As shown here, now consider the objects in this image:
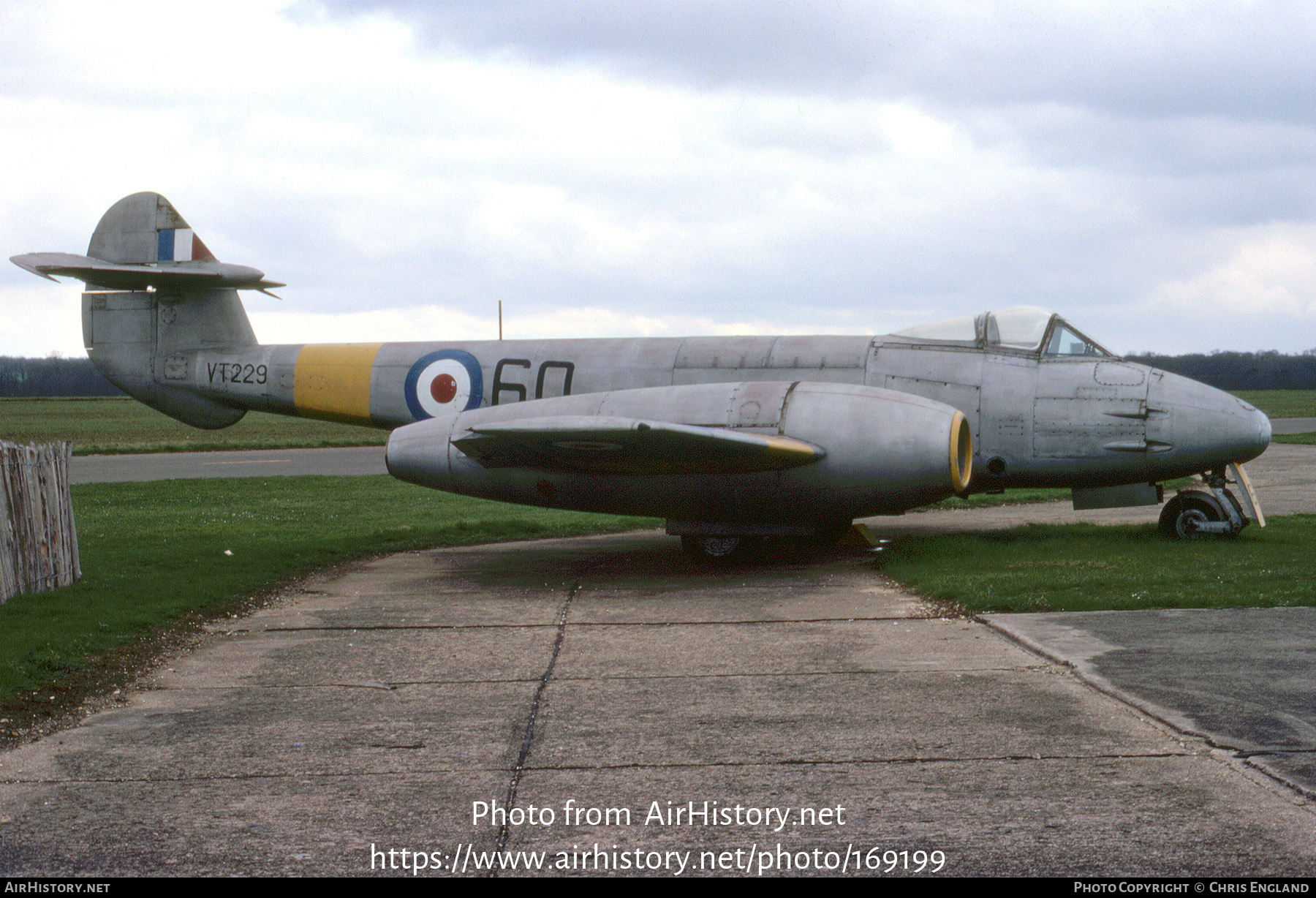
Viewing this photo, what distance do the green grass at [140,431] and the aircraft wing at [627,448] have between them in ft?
32.7

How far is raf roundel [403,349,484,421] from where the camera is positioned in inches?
501

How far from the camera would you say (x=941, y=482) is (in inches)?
387

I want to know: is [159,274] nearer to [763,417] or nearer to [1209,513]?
[763,417]

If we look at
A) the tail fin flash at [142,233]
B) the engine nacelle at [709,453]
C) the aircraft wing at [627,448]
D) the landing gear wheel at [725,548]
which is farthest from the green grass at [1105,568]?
the tail fin flash at [142,233]

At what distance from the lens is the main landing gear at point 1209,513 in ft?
37.3

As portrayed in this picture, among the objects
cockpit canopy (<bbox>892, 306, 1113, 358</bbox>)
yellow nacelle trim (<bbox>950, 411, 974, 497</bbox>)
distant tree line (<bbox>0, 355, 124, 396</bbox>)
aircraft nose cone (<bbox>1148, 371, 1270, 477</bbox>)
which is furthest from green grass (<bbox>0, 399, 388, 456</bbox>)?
aircraft nose cone (<bbox>1148, 371, 1270, 477</bbox>)

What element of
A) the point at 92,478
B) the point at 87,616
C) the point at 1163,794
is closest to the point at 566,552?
the point at 87,616

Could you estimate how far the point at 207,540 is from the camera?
43.0 feet

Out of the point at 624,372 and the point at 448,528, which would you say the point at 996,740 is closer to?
the point at 624,372

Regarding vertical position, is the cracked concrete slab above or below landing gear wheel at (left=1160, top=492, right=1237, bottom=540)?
below

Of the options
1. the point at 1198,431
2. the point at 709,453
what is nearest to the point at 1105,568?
the point at 1198,431

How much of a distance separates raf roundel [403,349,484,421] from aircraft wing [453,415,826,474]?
82.4 inches

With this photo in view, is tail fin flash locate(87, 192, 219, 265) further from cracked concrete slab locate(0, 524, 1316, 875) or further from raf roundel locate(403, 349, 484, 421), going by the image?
cracked concrete slab locate(0, 524, 1316, 875)

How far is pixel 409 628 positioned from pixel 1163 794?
541 centimetres
